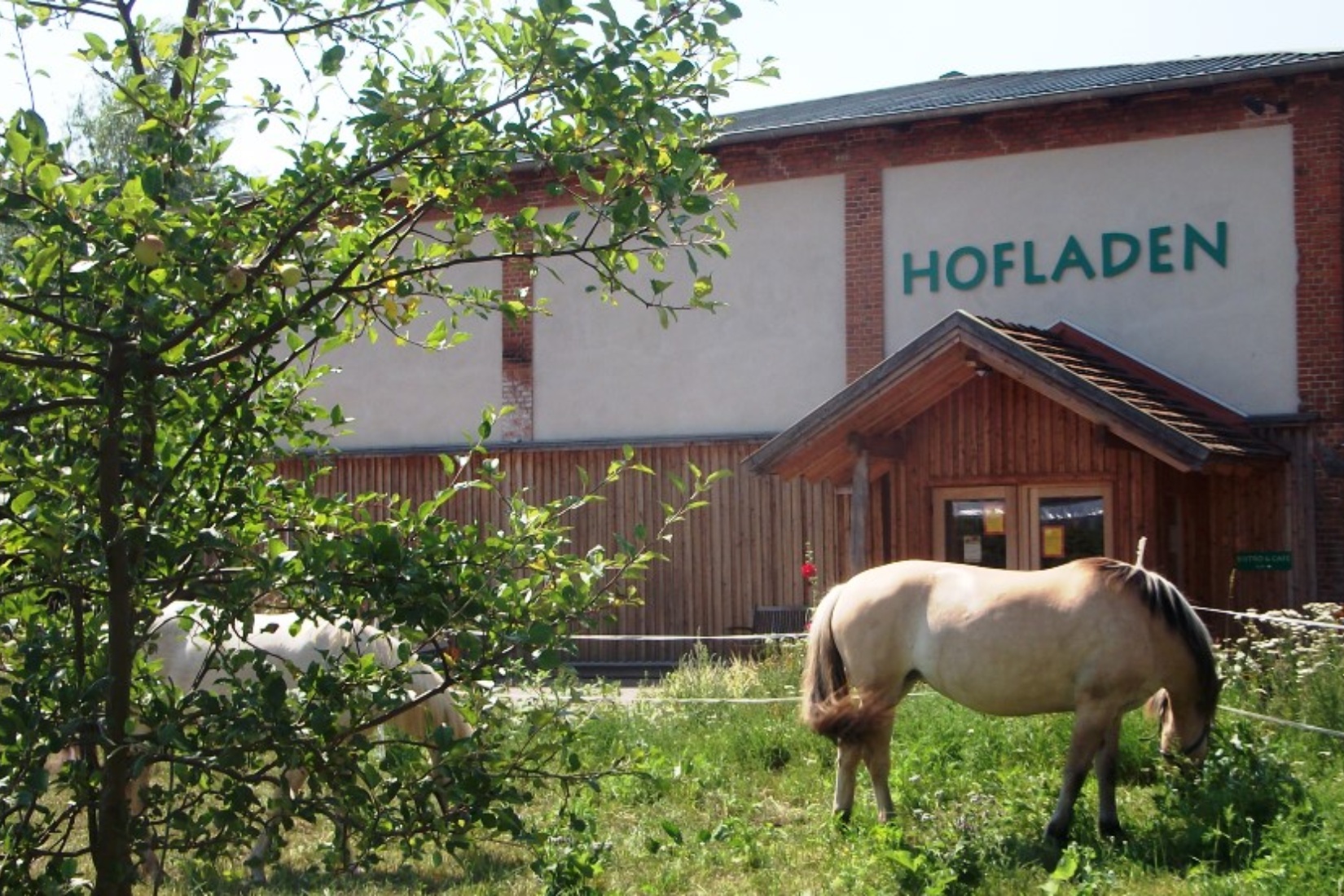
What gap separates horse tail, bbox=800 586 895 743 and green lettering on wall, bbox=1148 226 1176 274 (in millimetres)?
9586

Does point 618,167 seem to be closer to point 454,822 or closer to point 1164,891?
point 454,822

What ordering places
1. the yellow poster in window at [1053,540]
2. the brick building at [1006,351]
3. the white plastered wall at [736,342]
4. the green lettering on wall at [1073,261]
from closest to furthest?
the brick building at [1006,351], the yellow poster in window at [1053,540], the green lettering on wall at [1073,261], the white plastered wall at [736,342]

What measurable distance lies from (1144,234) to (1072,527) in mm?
3553

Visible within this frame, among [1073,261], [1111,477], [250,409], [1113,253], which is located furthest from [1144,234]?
[250,409]

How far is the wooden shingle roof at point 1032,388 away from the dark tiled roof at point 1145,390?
2 centimetres

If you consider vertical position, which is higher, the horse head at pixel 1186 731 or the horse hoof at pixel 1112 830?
the horse head at pixel 1186 731

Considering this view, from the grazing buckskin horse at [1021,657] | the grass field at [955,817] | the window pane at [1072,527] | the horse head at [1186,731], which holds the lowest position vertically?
the grass field at [955,817]

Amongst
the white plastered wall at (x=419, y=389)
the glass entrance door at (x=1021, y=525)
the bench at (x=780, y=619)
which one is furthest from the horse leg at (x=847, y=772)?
the white plastered wall at (x=419, y=389)

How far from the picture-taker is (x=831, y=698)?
28.8 ft

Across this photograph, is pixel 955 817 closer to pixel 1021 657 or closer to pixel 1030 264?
pixel 1021 657

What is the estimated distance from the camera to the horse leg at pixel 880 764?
Result: 8625mm

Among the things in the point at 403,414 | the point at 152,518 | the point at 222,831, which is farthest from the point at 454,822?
the point at 403,414

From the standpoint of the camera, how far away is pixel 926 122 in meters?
18.7

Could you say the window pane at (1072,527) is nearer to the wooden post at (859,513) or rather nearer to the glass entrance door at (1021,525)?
the glass entrance door at (1021,525)
